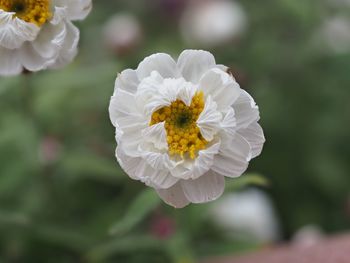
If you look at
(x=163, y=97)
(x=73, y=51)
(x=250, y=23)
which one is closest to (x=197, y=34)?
(x=250, y=23)

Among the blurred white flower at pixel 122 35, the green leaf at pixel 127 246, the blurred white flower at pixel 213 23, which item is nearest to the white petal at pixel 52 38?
the green leaf at pixel 127 246

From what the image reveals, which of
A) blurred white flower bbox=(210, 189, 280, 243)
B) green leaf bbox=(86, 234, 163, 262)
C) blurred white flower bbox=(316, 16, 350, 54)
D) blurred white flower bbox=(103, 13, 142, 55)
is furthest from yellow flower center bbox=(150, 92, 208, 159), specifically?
blurred white flower bbox=(316, 16, 350, 54)

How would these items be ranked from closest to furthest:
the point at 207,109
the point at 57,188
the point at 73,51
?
the point at 207,109 → the point at 73,51 → the point at 57,188

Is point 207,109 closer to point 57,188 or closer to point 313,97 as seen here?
point 57,188

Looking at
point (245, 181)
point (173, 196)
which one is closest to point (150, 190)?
point (245, 181)

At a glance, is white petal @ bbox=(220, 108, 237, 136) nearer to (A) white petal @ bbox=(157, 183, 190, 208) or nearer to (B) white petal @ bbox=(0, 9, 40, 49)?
(A) white petal @ bbox=(157, 183, 190, 208)

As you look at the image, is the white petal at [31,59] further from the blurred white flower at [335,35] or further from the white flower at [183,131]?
the blurred white flower at [335,35]

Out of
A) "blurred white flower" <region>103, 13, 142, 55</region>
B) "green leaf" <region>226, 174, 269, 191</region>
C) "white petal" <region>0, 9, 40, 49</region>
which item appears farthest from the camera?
"blurred white flower" <region>103, 13, 142, 55</region>

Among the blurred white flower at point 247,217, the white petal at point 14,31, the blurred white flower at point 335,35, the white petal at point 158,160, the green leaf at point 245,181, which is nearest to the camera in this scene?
the white petal at point 158,160
